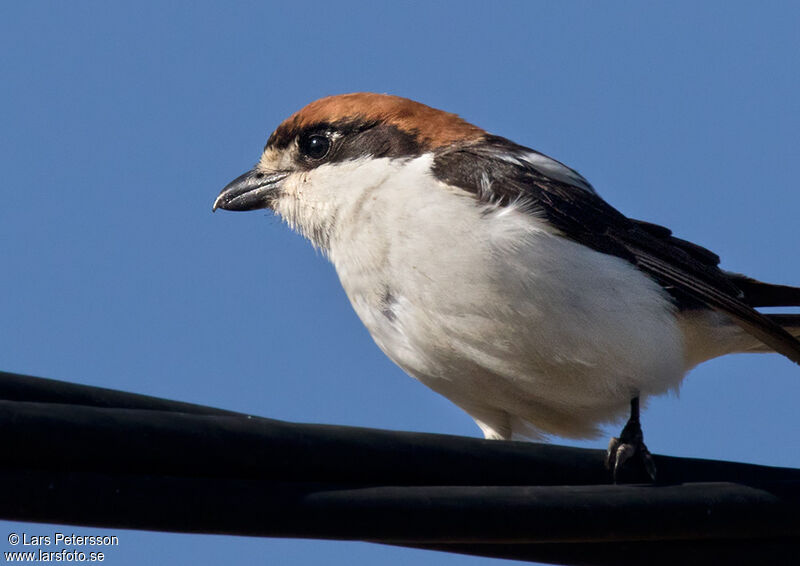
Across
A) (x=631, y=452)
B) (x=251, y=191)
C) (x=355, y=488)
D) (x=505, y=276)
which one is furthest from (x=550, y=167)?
(x=355, y=488)

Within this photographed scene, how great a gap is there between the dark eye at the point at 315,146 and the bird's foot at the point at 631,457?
6.76ft

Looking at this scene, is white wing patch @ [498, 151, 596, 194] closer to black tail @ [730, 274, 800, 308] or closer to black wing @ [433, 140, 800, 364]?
black wing @ [433, 140, 800, 364]

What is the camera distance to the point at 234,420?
235cm

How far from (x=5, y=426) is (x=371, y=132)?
339cm

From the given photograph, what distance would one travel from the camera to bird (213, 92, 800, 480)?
13.8 ft

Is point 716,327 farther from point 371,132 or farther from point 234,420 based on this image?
point 234,420

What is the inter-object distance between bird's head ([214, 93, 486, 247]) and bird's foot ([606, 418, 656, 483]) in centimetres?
164

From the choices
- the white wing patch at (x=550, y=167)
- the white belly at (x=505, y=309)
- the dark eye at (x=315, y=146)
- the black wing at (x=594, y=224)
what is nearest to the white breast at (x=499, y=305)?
the white belly at (x=505, y=309)

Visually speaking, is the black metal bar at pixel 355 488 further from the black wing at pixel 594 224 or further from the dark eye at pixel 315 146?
the dark eye at pixel 315 146

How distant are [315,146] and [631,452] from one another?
237 centimetres

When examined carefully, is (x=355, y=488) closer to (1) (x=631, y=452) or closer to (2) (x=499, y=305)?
(1) (x=631, y=452)

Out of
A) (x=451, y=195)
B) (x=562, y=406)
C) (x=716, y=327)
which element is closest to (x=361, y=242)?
(x=451, y=195)

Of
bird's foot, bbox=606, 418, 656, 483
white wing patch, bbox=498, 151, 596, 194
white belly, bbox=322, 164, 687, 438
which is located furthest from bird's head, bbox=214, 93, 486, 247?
bird's foot, bbox=606, 418, 656, 483

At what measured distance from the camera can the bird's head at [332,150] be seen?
16.5 feet
